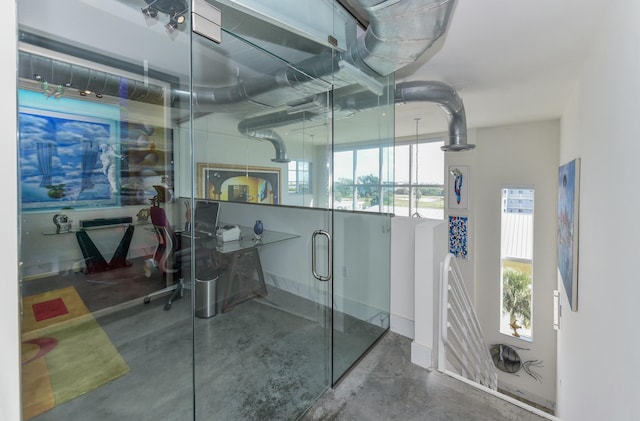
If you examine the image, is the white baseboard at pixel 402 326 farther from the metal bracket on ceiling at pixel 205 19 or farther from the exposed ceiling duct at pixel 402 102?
the metal bracket on ceiling at pixel 205 19

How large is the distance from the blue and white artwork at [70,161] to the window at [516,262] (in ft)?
19.7

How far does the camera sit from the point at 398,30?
1711 mm

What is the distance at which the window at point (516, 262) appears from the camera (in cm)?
513

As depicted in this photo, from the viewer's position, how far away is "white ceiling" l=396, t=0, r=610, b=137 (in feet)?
6.33

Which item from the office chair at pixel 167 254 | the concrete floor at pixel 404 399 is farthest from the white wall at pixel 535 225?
the office chair at pixel 167 254

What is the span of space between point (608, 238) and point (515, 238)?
410 cm

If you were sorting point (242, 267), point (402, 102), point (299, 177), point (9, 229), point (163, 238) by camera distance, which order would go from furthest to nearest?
point (402, 102)
point (299, 177)
point (242, 267)
point (163, 238)
point (9, 229)

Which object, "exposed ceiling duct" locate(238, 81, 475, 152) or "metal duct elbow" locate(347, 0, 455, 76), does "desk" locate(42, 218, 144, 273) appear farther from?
"metal duct elbow" locate(347, 0, 455, 76)

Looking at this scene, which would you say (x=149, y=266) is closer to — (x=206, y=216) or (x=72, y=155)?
(x=206, y=216)

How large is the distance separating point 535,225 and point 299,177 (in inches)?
182

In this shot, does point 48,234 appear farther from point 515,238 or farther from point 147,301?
point 515,238

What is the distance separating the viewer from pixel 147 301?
7.80 feet

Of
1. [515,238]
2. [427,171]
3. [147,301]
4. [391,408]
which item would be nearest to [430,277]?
[391,408]

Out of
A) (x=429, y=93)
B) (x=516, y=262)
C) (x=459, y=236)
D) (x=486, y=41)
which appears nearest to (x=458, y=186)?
(x=459, y=236)
